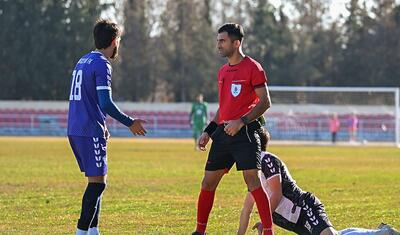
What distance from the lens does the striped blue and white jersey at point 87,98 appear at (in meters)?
9.27

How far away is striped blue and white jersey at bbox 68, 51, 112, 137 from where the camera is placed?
30.4 feet

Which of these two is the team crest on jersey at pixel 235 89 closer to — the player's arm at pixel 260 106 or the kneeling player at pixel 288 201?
A: the player's arm at pixel 260 106

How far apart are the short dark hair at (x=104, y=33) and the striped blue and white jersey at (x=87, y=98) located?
0.40 ft

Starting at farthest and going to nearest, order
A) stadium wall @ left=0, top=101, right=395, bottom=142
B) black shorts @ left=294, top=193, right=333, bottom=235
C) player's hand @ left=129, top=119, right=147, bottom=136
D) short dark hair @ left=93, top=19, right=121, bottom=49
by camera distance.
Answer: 1. stadium wall @ left=0, top=101, right=395, bottom=142
2. black shorts @ left=294, top=193, right=333, bottom=235
3. short dark hair @ left=93, top=19, right=121, bottom=49
4. player's hand @ left=129, top=119, right=147, bottom=136

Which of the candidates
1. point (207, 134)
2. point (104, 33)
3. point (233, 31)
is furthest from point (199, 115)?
point (104, 33)

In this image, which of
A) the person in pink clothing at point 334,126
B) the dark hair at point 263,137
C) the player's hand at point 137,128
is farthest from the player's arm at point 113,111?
the person in pink clothing at point 334,126

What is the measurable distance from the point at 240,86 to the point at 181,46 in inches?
2639

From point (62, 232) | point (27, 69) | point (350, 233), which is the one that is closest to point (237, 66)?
point (350, 233)

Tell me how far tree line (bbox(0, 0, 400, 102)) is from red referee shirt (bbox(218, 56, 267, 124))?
62239mm

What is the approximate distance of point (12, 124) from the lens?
62594 mm

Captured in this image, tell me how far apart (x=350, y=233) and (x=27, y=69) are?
210 ft

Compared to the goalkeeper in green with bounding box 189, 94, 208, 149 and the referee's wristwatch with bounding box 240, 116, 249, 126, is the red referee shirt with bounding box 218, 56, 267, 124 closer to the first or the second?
the referee's wristwatch with bounding box 240, 116, 249, 126

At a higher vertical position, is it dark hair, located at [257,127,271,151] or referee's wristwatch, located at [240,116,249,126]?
referee's wristwatch, located at [240,116,249,126]

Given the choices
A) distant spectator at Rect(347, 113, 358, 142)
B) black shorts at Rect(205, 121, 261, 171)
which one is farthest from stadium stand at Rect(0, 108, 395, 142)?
black shorts at Rect(205, 121, 261, 171)
